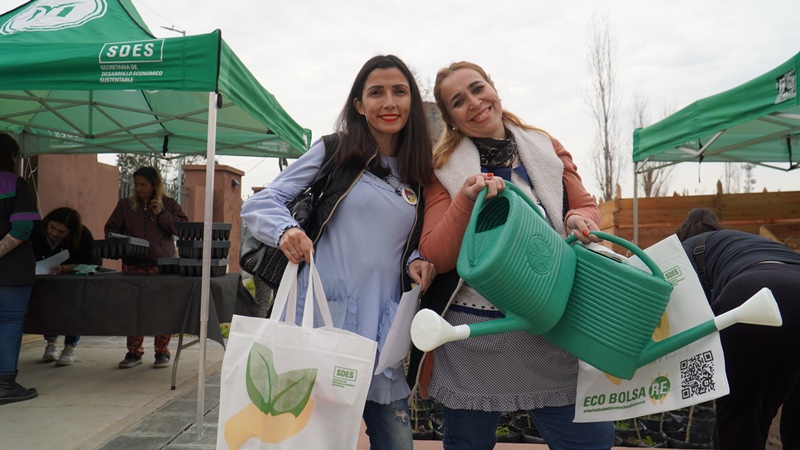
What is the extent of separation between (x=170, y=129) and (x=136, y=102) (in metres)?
0.47

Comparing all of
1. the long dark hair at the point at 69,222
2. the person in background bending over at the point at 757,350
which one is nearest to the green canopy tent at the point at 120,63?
the long dark hair at the point at 69,222

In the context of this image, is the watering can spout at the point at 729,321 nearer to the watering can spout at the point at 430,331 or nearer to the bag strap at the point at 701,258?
the watering can spout at the point at 430,331

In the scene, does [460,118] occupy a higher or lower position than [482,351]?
higher

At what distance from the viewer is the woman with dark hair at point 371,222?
1649 mm

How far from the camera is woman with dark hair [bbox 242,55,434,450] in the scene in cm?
165

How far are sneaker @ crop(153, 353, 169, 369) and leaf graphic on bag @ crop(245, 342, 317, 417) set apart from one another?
4.22 metres

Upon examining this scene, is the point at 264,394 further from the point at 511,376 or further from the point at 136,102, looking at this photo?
the point at 136,102

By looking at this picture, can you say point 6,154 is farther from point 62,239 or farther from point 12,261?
point 62,239

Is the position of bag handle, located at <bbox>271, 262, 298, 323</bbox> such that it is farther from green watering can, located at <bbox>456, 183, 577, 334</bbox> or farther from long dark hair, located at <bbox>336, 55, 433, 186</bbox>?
green watering can, located at <bbox>456, 183, 577, 334</bbox>

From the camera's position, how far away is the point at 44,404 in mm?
3996

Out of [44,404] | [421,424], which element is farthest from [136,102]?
[421,424]

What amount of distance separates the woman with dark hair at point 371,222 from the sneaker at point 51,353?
15.9ft

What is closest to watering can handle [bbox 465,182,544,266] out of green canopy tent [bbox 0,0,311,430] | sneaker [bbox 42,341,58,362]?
green canopy tent [bbox 0,0,311,430]

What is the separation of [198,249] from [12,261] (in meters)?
1.20
